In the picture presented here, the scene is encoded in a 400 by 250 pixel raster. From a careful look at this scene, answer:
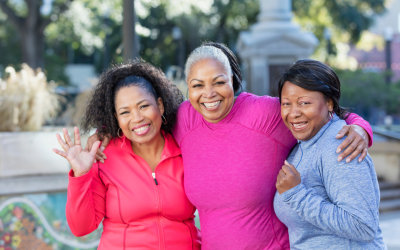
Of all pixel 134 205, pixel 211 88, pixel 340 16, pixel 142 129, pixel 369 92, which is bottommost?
pixel 134 205

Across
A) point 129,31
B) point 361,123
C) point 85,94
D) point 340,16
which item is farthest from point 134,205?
point 340,16

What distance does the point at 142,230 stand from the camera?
2273 millimetres

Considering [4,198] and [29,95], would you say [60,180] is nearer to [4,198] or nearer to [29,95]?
[4,198]

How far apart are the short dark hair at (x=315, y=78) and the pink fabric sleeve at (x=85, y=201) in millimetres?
1293

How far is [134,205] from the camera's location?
7.46 ft

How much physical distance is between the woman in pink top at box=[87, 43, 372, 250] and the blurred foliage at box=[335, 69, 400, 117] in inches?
546

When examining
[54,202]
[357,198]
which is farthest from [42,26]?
[357,198]

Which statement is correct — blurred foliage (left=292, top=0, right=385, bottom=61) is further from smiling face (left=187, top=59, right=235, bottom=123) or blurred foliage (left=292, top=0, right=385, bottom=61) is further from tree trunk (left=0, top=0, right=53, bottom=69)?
smiling face (left=187, top=59, right=235, bottom=123)

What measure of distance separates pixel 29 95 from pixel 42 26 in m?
13.9

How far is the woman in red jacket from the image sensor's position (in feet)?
7.28

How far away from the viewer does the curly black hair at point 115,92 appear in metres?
2.45

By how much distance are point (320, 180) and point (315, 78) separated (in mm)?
529

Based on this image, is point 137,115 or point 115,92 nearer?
point 137,115

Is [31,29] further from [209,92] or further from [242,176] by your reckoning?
[242,176]
